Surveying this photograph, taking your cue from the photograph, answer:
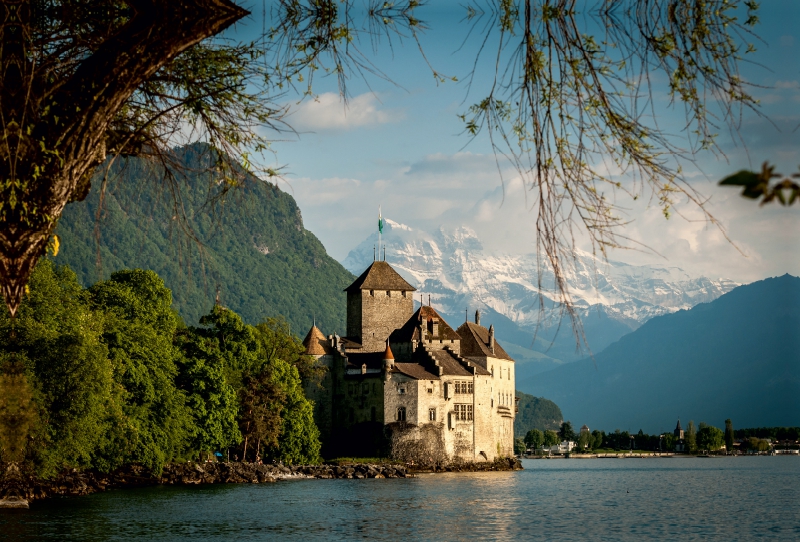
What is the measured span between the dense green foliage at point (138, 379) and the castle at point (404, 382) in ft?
25.4

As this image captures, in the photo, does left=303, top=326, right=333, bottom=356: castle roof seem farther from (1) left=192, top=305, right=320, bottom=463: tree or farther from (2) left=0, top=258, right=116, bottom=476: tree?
(2) left=0, top=258, right=116, bottom=476: tree

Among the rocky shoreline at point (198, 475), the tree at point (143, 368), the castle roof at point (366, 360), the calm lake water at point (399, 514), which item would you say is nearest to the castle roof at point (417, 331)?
the castle roof at point (366, 360)

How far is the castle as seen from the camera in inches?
3433

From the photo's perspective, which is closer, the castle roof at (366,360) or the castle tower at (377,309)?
the castle roof at (366,360)

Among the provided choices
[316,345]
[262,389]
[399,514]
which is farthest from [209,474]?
[316,345]

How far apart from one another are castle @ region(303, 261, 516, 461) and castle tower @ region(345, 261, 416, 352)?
95 millimetres

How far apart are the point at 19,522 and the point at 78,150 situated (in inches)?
1429

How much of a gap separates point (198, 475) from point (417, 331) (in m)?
30.5

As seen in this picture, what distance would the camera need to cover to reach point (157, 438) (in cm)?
5697

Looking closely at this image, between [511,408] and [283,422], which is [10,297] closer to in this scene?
[283,422]

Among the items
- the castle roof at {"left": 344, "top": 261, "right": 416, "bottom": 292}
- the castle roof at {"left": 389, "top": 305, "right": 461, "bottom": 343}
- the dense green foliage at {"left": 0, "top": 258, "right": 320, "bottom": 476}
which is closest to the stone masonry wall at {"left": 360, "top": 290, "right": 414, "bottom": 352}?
the castle roof at {"left": 344, "top": 261, "right": 416, "bottom": 292}

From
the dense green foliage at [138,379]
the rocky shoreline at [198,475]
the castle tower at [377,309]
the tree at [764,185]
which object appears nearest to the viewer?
the tree at [764,185]

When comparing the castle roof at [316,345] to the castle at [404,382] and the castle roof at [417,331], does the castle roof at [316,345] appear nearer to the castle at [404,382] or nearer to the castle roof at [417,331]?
the castle at [404,382]

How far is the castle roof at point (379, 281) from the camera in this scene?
97.6m
